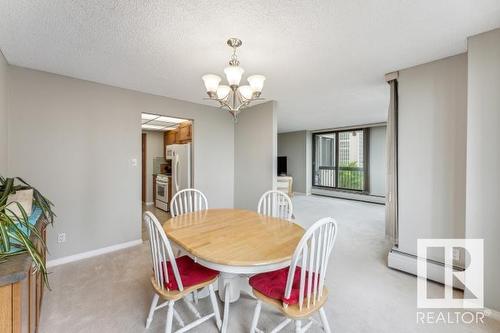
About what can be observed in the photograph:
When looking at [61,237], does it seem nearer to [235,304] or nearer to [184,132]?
[235,304]

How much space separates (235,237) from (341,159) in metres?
6.50

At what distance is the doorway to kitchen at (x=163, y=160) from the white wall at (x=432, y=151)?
130 inches

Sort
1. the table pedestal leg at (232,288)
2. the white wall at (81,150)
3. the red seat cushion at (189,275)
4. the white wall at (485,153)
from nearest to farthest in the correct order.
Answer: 1. the red seat cushion at (189,275)
2. the white wall at (485,153)
3. the table pedestal leg at (232,288)
4. the white wall at (81,150)

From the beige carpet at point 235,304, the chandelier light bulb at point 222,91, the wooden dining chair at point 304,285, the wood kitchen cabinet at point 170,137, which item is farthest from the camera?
the wood kitchen cabinet at point 170,137

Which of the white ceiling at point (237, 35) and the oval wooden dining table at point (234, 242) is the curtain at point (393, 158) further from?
the oval wooden dining table at point (234, 242)

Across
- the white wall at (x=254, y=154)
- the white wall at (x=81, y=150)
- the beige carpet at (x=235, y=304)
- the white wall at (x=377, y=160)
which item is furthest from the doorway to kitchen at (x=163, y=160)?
the white wall at (x=377, y=160)

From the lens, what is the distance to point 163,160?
6.46 metres

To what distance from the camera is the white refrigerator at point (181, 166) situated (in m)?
4.11

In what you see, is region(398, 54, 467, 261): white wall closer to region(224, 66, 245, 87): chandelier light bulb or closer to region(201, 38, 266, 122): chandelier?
region(201, 38, 266, 122): chandelier

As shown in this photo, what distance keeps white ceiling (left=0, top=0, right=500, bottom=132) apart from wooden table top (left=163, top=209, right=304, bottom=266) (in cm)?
166

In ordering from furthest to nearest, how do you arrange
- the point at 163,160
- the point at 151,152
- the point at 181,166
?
the point at 163,160 < the point at 151,152 < the point at 181,166

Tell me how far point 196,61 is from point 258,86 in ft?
2.85

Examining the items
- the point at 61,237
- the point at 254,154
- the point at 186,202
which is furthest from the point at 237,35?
the point at 61,237

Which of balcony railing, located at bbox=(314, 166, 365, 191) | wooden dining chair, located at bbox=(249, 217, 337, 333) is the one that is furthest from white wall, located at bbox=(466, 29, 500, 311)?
balcony railing, located at bbox=(314, 166, 365, 191)
